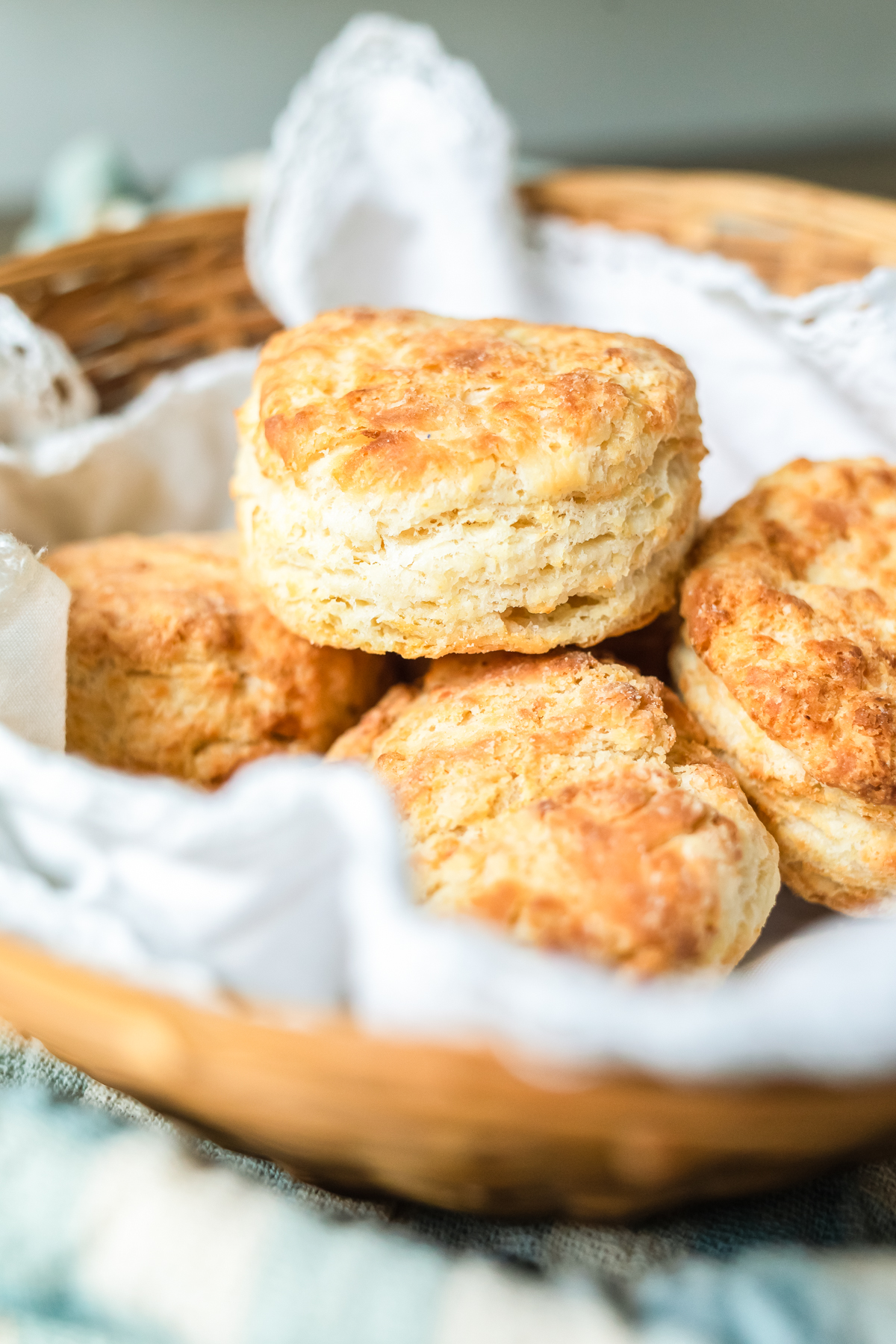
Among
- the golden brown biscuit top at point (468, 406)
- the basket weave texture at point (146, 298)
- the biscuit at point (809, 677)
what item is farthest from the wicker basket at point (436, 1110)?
the basket weave texture at point (146, 298)

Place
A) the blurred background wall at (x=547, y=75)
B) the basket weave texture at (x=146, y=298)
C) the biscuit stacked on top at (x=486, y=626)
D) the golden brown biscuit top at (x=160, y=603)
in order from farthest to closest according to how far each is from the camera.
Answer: the blurred background wall at (x=547, y=75) → the basket weave texture at (x=146, y=298) → the golden brown biscuit top at (x=160, y=603) → the biscuit stacked on top at (x=486, y=626)

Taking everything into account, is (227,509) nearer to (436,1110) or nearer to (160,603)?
(160,603)

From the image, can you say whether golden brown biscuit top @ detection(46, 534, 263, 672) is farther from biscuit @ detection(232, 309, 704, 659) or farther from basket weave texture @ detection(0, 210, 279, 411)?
basket weave texture @ detection(0, 210, 279, 411)

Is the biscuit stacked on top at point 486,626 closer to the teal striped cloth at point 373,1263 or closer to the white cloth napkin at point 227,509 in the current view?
the white cloth napkin at point 227,509

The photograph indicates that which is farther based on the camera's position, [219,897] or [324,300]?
[324,300]

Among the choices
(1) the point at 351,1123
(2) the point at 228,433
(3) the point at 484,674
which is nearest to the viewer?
(1) the point at 351,1123

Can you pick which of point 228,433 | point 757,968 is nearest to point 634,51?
point 228,433

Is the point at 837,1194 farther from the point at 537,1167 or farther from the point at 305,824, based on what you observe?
the point at 305,824
